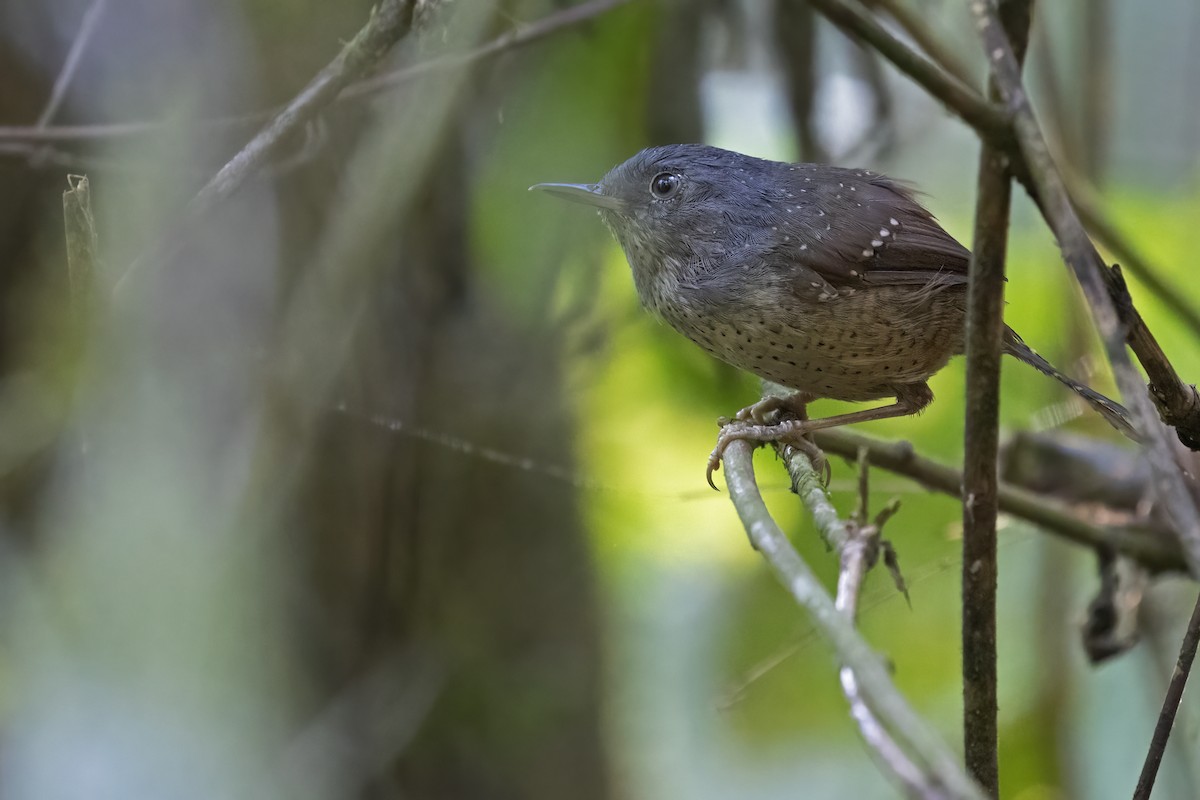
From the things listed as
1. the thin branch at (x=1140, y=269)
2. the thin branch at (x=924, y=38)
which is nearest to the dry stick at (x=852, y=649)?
the thin branch at (x=1140, y=269)

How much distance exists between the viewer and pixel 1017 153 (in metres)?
1.00

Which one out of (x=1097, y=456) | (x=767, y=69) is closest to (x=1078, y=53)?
(x=767, y=69)

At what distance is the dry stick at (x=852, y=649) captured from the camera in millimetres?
805

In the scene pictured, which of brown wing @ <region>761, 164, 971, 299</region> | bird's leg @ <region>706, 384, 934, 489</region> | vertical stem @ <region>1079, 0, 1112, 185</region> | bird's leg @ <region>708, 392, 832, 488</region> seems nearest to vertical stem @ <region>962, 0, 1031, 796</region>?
bird's leg @ <region>706, 384, 934, 489</region>

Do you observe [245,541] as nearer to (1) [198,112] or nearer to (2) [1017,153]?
(1) [198,112]

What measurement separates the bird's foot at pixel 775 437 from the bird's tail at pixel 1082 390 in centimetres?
44

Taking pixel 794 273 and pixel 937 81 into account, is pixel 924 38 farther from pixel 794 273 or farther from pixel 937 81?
pixel 937 81

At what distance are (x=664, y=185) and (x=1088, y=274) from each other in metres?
1.43

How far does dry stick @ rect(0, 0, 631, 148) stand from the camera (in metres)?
2.14

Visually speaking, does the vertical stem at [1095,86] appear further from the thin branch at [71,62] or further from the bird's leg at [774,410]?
the thin branch at [71,62]

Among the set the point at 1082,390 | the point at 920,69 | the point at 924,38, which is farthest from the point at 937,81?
the point at 924,38

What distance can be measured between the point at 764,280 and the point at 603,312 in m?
1.08

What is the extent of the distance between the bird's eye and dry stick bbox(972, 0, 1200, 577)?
1.24 m

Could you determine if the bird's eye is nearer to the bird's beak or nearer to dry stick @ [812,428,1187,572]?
the bird's beak
